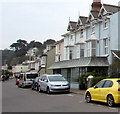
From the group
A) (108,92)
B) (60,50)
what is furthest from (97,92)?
(60,50)

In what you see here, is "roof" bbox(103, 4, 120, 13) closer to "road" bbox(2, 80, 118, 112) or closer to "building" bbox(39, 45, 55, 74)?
"road" bbox(2, 80, 118, 112)

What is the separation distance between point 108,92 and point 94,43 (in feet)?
58.0

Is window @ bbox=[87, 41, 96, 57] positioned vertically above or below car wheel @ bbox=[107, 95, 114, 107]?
above

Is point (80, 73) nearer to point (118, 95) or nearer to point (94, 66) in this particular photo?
point (94, 66)

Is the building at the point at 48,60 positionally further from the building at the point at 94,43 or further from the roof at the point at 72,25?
the building at the point at 94,43

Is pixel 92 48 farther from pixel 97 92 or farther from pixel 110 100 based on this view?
pixel 110 100

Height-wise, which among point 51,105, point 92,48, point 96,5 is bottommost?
point 51,105

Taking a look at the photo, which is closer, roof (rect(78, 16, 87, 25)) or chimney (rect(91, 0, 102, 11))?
chimney (rect(91, 0, 102, 11))

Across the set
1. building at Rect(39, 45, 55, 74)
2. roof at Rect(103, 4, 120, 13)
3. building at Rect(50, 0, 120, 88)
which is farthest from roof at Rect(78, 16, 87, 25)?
building at Rect(39, 45, 55, 74)

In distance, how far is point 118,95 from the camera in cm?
1292

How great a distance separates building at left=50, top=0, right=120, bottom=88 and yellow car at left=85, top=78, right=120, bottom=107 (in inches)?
472

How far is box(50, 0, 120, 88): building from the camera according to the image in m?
27.7

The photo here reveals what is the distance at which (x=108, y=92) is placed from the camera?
536 inches

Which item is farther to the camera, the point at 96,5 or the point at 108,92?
the point at 96,5
